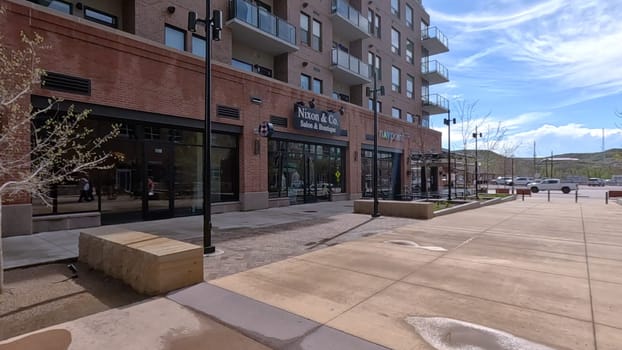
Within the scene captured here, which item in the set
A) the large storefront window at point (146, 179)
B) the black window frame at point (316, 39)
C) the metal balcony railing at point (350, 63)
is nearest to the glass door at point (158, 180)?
the large storefront window at point (146, 179)

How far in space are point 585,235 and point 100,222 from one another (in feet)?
49.7

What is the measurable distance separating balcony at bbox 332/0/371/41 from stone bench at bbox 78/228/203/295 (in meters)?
21.7

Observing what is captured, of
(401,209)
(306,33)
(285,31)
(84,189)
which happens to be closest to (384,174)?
(306,33)

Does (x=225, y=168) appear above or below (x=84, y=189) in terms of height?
above

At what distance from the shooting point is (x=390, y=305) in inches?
189

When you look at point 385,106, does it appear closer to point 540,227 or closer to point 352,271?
point 540,227

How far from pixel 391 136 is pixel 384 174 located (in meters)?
3.02

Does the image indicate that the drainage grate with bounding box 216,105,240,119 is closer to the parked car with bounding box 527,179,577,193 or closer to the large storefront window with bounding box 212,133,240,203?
the large storefront window with bounding box 212,133,240,203

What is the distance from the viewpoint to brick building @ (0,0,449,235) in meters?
10.9

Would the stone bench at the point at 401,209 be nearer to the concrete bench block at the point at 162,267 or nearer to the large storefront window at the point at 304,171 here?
the large storefront window at the point at 304,171

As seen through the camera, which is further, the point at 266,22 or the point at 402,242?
the point at 266,22

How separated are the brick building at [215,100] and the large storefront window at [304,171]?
0.08 metres

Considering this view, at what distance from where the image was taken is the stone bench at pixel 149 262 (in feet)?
17.1

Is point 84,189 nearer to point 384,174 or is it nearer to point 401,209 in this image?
point 401,209
